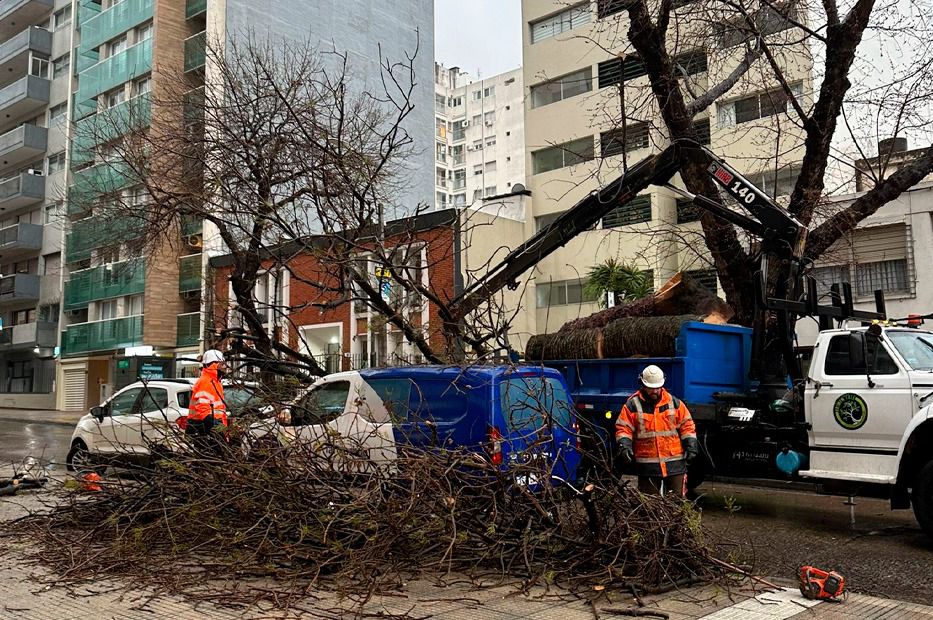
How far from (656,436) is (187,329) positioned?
103 ft

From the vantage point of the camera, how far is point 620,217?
27.8 metres

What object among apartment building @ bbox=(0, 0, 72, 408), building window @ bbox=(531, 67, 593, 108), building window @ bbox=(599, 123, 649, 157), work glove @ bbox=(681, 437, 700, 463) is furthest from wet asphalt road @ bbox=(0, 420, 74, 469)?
building window @ bbox=(531, 67, 593, 108)

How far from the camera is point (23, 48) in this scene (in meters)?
44.8

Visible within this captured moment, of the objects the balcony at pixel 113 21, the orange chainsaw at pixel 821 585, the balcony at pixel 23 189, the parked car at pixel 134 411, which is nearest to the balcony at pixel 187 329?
the balcony at pixel 113 21

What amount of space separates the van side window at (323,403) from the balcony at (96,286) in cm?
2833

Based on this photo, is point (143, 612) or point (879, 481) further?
point (879, 481)

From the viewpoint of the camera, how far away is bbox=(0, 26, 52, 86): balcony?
44.6 metres

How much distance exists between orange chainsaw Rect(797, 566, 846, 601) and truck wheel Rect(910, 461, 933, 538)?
230 cm

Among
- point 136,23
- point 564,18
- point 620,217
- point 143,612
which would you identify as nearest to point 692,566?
point 143,612

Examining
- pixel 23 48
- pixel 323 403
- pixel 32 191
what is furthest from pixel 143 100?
pixel 323 403

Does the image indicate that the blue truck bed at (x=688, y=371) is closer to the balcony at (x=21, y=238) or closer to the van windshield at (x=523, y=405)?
the van windshield at (x=523, y=405)

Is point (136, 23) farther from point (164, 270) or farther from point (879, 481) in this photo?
point (879, 481)

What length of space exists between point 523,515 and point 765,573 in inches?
87.0

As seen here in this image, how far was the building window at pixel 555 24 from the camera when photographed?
30.6 metres
